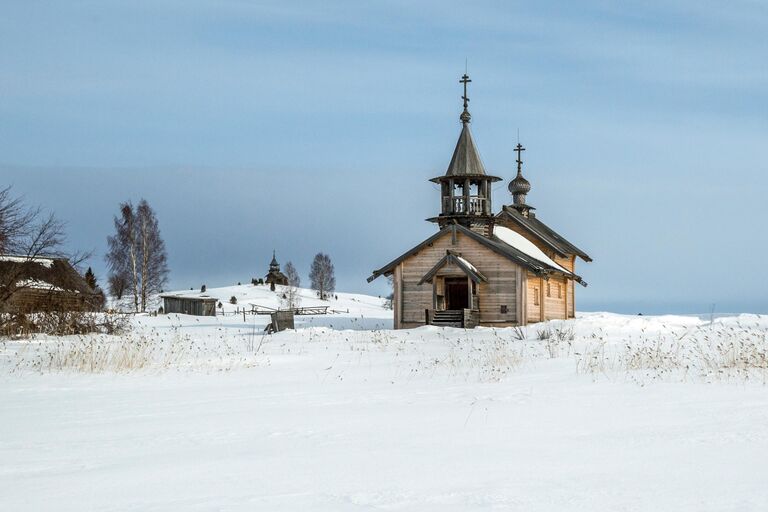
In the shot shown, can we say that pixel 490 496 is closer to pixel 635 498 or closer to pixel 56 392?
pixel 635 498

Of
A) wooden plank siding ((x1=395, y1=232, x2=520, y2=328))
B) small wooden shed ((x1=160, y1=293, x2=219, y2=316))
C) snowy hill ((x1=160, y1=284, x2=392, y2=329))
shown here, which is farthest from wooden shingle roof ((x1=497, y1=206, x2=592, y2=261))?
snowy hill ((x1=160, y1=284, x2=392, y2=329))

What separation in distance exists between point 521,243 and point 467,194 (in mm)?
3914

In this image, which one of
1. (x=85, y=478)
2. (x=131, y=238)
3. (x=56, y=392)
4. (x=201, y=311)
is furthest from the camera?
(x=201, y=311)

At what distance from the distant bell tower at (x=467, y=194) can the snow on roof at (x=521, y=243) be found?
123 cm

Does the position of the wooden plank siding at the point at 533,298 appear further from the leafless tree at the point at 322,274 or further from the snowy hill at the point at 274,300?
the leafless tree at the point at 322,274

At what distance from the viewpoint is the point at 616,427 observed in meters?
7.21

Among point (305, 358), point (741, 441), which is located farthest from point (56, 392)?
point (741, 441)

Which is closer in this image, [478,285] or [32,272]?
[32,272]

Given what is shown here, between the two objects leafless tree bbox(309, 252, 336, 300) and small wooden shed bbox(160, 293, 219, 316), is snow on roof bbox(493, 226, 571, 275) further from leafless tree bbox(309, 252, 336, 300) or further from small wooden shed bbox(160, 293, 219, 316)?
leafless tree bbox(309, 252, 336, 300)

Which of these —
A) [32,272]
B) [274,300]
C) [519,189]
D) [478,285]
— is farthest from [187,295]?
[32,272]

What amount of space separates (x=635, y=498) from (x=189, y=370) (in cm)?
1022

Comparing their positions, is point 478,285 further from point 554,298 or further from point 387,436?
point 387,436

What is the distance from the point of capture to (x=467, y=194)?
33.8 meters

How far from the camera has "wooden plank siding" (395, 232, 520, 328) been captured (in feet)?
102
